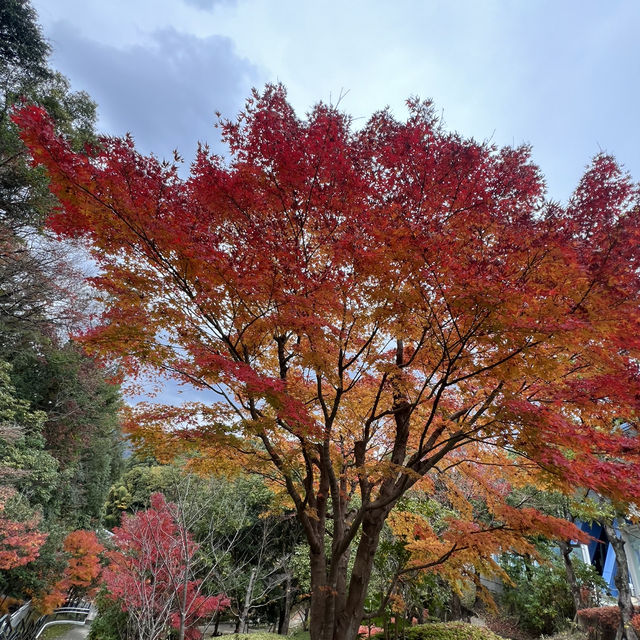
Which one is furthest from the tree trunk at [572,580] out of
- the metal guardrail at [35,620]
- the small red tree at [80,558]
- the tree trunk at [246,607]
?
the small red tree at [80,558]

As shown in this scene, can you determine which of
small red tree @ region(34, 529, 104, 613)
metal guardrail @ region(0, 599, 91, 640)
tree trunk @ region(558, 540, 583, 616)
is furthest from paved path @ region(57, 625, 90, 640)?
tree trunk @ region(558, 540, 583, 616)

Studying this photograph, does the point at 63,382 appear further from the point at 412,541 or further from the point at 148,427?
the point at 412,541

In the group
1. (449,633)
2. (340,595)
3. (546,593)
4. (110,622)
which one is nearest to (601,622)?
(546,593)

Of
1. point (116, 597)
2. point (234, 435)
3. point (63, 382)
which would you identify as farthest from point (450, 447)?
point (63, 382)

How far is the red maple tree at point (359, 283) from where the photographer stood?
170 inches

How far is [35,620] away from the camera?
16.0 metres

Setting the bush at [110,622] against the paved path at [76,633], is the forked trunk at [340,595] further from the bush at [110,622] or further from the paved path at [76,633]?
the paved path at [76,633]

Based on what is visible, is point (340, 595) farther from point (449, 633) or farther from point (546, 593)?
point (546, 593)

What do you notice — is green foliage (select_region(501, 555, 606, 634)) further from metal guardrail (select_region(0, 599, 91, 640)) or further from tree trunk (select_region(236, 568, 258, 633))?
metal guardrail (select_region(0, 599, 91, 640))

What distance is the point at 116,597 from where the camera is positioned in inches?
483

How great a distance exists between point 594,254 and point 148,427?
6.18 metres

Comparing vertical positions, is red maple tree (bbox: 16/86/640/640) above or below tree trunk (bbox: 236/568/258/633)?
above

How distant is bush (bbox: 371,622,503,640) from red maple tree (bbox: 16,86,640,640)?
484 cm

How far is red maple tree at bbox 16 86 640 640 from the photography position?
4.32 metres
